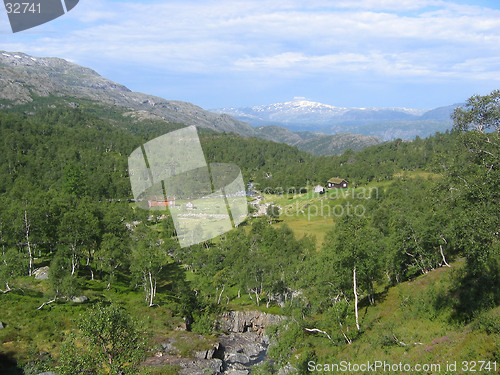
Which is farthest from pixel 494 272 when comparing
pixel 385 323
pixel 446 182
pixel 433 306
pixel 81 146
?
pixel 81 146

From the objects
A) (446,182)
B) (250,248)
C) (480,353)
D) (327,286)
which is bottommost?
(250,248)

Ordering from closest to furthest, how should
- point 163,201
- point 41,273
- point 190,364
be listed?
point 190,364 → point 41,273 → point 163,201

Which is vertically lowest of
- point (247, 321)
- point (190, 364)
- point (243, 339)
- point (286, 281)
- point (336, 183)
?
point (336, 183)

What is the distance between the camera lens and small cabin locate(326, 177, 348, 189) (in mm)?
158250

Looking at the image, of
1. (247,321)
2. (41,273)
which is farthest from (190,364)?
(41,273)

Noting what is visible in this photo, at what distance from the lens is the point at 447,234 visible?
1367 inches

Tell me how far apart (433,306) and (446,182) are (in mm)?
14503

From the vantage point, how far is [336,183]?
159 metres

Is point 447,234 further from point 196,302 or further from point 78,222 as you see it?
point 78,222

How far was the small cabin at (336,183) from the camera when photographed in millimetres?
158250

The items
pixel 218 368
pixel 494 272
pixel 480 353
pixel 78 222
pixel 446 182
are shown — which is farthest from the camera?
pixel 78 222

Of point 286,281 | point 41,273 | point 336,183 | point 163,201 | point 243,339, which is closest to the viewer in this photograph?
point 243,339

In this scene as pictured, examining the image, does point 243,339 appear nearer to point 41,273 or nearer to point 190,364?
point 190,364

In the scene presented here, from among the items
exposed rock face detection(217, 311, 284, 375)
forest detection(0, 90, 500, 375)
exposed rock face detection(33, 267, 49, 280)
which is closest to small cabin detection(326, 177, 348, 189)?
forest detection(0, 90, 500, 375)
